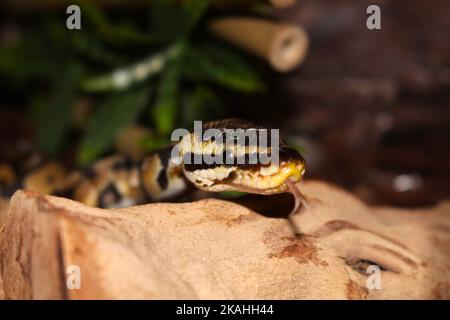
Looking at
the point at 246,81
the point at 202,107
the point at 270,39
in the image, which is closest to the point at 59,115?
the point at 202,107

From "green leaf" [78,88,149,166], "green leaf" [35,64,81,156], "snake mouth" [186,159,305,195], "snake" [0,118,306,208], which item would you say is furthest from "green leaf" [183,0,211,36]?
"snake mouth" [186,159,305,195]

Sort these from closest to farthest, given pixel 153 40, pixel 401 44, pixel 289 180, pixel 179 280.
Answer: pixel 179 280
pixel 289 180
pixel 153 40
pixel 401 44

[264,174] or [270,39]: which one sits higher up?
[270,39]

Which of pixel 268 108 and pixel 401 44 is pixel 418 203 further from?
pixel 401 44

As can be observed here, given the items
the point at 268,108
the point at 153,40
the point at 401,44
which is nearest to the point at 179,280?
the point at 153,40

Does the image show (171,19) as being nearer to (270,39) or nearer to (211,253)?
(270,39)

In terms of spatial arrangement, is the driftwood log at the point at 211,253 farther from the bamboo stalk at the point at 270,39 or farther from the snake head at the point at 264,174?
the bamboo stalk at the point at 270,39

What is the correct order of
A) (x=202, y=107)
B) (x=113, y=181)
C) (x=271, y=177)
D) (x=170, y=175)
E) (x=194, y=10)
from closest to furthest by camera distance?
1. (x=271, y=177)
2. (x=170, y=175)
3. (x=113, y=181)
4. (x=194, y=10)
5. (x=202, y=107)
